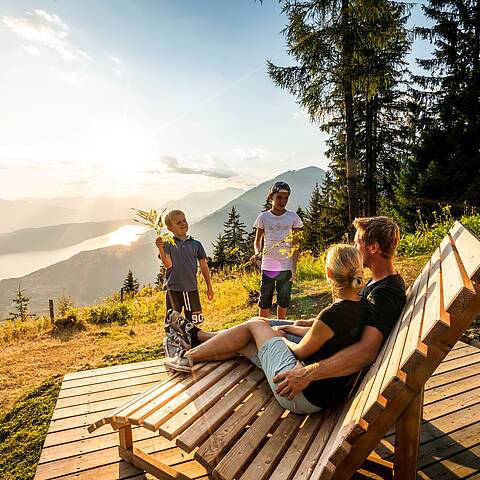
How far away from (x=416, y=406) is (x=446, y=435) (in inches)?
49.8

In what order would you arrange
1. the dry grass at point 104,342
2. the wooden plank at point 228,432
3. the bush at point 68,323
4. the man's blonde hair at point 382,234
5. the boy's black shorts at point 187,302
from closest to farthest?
the wooden plank at point 228,432 → the man's blonde hair at point 382,234 → the boy's black shorts at point 187,302 → the dry grass at point 104,342 → the bush at point 68,323

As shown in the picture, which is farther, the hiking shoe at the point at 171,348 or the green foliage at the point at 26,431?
the hiking shoe at the point at 171,348

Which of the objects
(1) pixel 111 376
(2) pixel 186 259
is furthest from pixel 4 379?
(2) pixel 186 259

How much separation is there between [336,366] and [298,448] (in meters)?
0.46

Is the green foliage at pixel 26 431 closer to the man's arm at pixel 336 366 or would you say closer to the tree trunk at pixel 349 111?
the man's arm at pixel 336 366

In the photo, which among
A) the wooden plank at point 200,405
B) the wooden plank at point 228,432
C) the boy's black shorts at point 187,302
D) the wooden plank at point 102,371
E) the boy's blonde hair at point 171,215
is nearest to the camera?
the wooden plank at point 228,432

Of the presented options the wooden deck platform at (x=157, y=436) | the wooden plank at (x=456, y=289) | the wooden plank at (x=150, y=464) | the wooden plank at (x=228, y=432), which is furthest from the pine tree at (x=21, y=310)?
the wooden plank at (x=456, y=289)

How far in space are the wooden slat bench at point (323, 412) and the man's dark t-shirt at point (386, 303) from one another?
100mm

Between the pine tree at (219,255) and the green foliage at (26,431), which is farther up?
the pine tree at (219,255)

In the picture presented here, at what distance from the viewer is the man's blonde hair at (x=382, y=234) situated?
2.30 m

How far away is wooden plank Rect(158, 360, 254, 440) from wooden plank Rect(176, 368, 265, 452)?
3 cm

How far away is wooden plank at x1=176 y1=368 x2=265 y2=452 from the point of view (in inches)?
73.3

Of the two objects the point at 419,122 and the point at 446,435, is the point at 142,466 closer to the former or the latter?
the point at 446,435

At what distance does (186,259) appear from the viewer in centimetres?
429
